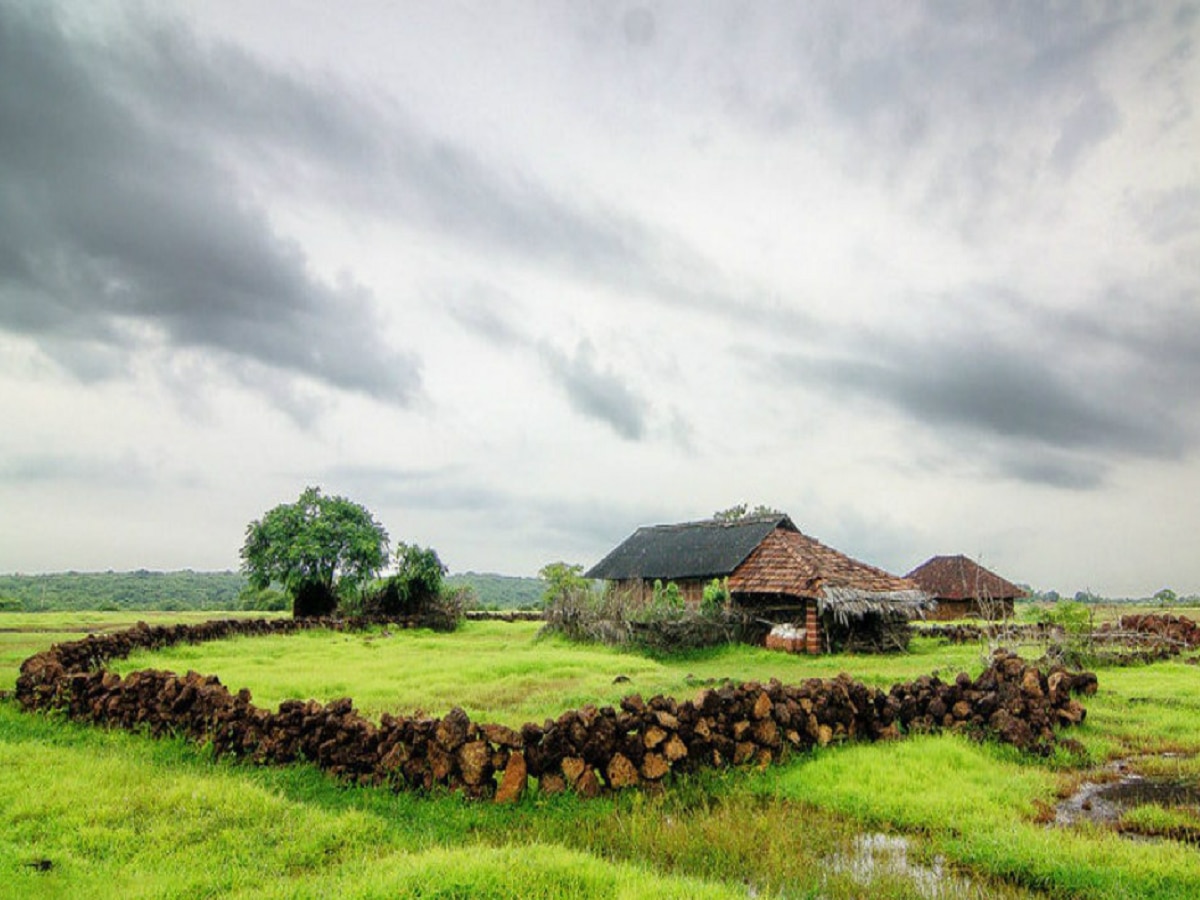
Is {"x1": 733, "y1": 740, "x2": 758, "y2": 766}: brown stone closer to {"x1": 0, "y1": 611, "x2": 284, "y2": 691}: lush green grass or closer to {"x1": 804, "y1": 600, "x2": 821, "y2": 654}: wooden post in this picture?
{"x1": 0, "y1": 611, "x2": 284, "y2": 691}: lush green grass

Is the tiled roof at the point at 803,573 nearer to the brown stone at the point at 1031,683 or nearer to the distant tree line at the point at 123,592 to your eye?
the brown stone at the point at 1031,683

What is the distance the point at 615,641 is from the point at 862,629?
849cm

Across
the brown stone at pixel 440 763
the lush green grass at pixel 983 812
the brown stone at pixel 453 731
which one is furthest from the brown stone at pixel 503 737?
the lush green grass at pixel 983 812

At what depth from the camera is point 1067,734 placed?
9836 millimetres

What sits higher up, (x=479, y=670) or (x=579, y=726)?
(x=579, y=726)

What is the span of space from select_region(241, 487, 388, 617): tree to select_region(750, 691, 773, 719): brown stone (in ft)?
95.7

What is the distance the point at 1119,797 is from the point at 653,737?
457cm

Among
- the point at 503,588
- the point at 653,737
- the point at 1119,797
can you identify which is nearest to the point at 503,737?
the point at 653,737

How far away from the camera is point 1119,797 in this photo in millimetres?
7316

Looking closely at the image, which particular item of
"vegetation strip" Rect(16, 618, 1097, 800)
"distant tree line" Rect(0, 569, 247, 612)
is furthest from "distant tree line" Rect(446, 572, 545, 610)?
"vegetation strip" Rect(16, 618, 1097, 800)

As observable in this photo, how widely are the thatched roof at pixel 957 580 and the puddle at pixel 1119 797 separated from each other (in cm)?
3504

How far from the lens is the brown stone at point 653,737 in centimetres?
774

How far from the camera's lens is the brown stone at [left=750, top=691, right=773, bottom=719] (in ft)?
27.9

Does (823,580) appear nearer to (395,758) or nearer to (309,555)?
(395,758)
